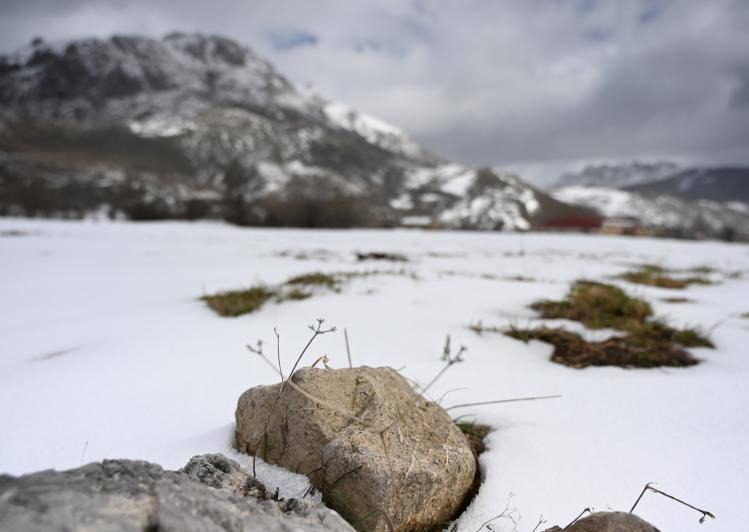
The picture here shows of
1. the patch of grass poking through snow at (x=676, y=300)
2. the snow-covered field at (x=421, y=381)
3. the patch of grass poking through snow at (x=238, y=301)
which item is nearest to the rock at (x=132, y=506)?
the snow-covered field at (x=421, y=381)

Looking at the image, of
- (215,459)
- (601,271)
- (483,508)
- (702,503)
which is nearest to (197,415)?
(215,459)

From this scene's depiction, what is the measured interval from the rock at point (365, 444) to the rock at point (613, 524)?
404mm

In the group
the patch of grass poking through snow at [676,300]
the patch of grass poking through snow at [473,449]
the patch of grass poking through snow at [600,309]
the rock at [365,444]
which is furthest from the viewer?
the patch of grass poking through snow at [676,300]

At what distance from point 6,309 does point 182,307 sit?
1655mm

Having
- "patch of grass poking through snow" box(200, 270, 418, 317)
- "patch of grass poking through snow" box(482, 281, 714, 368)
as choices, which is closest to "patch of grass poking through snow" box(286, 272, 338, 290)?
"patch of grass poking through snow" box(200, 270, 418, 317)

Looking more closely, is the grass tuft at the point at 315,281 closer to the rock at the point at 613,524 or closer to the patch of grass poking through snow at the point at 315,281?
the patch of grass poking through snow at the point at 315,281

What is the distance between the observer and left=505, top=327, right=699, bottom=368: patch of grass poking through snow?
2.62m

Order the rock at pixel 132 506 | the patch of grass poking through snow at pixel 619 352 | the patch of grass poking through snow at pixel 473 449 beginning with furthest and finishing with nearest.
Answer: the patch of grass poking through snow at pixel 619 352 < the patch of grass poking through snow at pixel 473 449 < the rock at pixel 132 506

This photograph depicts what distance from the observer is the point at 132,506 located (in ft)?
2.49

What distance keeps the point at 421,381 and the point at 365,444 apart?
1022 millimetres

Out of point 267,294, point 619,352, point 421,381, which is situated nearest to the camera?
point 421,381

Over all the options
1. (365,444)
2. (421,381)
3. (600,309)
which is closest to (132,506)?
(365,444)

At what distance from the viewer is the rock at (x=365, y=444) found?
1.24m

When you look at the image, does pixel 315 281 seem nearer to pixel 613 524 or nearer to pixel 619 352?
pixel 619 352
